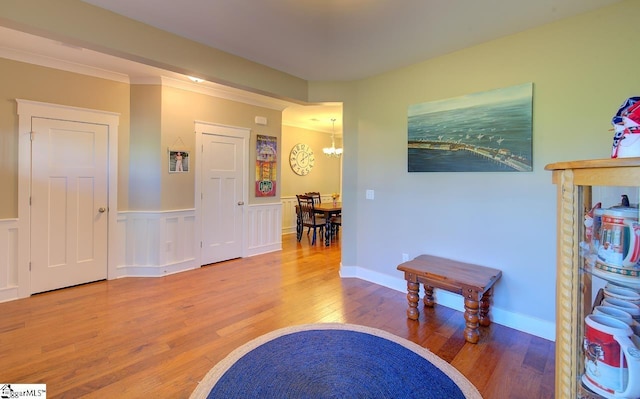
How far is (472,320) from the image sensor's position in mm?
2379

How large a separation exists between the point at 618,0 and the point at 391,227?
2593 millimetres

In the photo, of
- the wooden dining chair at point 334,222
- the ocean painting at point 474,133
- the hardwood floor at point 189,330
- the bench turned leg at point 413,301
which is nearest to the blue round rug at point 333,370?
the hardwood floor at point 189,330

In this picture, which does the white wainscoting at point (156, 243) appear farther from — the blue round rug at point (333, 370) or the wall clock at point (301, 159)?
the wall clock at point (301, 159)

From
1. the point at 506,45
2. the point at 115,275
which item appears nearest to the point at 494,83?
the point at 506,45

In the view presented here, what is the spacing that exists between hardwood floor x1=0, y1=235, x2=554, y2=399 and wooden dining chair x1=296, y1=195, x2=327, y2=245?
1939 millimetres

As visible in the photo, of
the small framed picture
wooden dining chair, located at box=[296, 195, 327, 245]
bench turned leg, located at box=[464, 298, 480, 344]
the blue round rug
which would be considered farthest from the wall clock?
bench turned leg, located at box=[464, 298, 480, 344]

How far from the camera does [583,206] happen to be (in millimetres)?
1124

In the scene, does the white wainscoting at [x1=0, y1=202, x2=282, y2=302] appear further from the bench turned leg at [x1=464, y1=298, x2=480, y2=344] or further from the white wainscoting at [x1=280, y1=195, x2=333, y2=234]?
the bench turned leg at [x1=464, y1=298, x2=480, y2=344]

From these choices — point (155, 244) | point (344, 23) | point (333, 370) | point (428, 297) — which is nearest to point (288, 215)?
point (155, 244)

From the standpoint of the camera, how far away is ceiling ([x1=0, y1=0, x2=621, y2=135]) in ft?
7.11

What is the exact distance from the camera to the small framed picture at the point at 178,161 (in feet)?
13.2

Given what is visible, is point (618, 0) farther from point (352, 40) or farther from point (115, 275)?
point (115, 275)

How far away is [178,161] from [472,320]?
12.9ft

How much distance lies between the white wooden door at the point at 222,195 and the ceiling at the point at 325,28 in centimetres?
142
